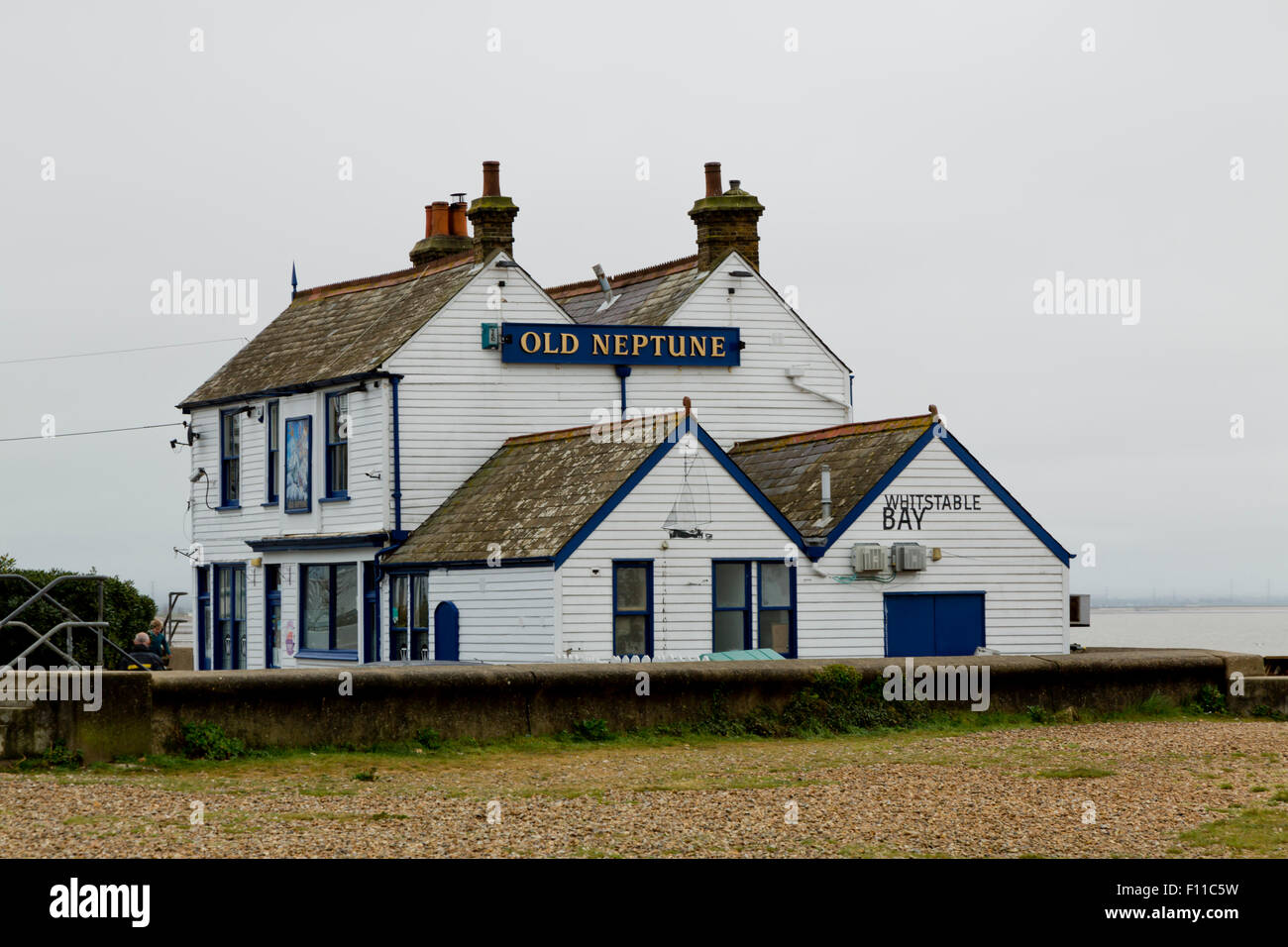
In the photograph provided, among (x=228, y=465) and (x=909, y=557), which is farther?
(x=228, y=465)

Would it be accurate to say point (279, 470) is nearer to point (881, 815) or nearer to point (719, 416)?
point (719, 416)

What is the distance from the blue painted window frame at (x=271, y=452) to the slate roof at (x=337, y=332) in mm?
398

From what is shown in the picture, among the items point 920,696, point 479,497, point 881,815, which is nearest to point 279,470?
point 479,497

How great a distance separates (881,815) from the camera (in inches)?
553

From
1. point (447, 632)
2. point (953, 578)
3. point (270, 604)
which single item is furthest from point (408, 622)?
point (953, 578)

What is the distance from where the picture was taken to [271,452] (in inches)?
1316

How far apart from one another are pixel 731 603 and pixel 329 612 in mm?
8640

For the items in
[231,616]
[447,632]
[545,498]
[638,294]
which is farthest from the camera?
[638,294]

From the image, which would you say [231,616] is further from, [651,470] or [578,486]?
[651,470]

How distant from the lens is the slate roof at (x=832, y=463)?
26.8 m

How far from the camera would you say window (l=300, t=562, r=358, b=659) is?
101 feet

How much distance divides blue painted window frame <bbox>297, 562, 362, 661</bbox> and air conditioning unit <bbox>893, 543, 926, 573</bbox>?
915cm

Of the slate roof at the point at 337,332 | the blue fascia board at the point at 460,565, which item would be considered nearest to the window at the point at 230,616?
the slate roof at the point at 337,332

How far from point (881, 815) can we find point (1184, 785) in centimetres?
343
